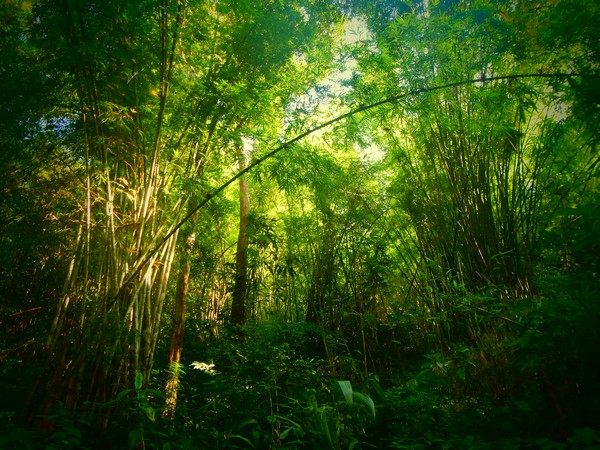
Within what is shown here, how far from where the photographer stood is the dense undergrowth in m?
1.34

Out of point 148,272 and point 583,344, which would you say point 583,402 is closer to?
point 583,344

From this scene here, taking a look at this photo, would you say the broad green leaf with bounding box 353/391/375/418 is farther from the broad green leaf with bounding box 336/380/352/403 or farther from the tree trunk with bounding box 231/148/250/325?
the tree trunk with bounding box 231/148/250/325

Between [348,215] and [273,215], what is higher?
[273,215]

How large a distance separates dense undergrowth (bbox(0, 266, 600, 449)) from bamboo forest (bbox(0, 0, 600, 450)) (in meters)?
0.01

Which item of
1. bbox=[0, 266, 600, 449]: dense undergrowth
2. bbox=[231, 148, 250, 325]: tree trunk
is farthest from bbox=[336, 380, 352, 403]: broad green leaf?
bbox=[231, 148, 250, 325]: tree trunk

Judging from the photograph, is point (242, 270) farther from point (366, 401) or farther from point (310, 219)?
point (366, 401)

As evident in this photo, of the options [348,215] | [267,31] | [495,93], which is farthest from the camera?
[348,215]

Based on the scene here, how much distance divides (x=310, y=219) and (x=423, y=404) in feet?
8.50

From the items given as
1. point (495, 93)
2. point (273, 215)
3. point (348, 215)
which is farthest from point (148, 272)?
point (273, 215)

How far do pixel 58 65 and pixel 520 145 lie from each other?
3819 millimetres

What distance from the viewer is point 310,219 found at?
4.20 meters

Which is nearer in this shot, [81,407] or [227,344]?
[81,407]

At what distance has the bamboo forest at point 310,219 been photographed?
1617 millimetres

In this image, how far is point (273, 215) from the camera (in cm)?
620
